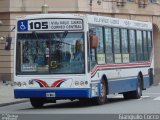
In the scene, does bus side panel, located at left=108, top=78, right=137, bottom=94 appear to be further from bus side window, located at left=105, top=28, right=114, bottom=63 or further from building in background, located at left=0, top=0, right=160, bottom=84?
building in background, located at left=0, top=0, right=160, bottom=84

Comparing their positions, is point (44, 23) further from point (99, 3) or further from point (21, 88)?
point (99, 3)

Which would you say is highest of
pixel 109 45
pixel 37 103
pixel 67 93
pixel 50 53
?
pixel 109 45

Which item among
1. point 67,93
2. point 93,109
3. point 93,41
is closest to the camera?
point 93,109

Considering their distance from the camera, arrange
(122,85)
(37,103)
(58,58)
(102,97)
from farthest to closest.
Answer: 1. (122,85)
2. (37,103)
3. (102,97)
4. (58,58)

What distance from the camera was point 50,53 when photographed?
21453mm

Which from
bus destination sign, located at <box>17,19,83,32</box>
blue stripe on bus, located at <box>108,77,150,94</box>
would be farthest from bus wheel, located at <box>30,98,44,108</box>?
bus destination sign, located at <box>17,19,83,32</box>

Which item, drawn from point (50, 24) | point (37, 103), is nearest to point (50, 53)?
point (50, 24)

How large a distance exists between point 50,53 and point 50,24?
921 millimetres

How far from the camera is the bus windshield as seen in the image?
69.7 feet

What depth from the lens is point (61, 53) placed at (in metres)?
21.4

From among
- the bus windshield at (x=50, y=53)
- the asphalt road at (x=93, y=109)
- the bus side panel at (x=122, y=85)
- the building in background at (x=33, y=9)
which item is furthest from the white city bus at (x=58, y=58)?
Result: the building in background at (x=33, y=9)

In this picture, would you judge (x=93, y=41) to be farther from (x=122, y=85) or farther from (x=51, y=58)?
(x=122, y=85)

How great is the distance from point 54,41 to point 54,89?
5.06 ft

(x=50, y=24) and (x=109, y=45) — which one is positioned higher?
(x=50, y=24)
